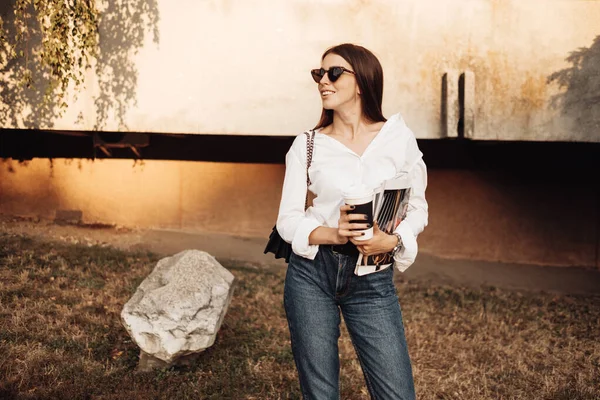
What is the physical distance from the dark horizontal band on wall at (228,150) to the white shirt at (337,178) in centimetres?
593

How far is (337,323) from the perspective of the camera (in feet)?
6.59

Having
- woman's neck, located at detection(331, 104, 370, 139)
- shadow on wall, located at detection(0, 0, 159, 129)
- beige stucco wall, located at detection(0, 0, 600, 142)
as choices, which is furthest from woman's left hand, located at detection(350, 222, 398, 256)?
shadow on wall, located at detection(0, 0, 159, 129)

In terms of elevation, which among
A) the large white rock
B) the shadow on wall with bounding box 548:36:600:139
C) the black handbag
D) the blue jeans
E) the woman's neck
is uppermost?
the shadow on wall with bounding box 548:36:600:139

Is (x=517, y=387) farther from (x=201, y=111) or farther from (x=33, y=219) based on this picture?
(x=33, y=219)

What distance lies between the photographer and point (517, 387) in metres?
4.00

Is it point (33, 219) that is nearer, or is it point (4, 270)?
point (4, 270)

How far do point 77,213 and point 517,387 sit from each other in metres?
7.32

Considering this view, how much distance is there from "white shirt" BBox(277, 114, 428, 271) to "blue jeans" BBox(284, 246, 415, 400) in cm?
11

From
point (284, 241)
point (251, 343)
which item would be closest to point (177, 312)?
point (251, 343)

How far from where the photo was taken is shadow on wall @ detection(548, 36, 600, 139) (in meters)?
5.81

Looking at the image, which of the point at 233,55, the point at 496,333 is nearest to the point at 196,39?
the point at 233,55

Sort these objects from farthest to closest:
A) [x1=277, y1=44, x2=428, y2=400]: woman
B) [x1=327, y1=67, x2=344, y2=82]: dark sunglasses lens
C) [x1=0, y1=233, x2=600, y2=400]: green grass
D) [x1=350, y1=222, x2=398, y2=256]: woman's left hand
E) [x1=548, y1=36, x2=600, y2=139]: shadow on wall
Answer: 1. [x1=548, y1=36, x2=600, y2=139]: shadow on wall
2. [x1=0, y1=233, x2=600, y2=400]: green grass
3. [x1=327, y1=67, x2=344, y2=82]: dark sunglasses lens
4. [x1=277, y1=44, x2=428, y2=400]: woman
5. [x1=350, y1=222, x2=398, y2=256]: woman's left hand

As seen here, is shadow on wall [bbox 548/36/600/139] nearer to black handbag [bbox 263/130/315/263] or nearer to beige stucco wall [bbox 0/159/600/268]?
beige stucco wall [bbox 0/159/600/268]

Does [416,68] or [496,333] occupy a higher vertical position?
[416,68]
